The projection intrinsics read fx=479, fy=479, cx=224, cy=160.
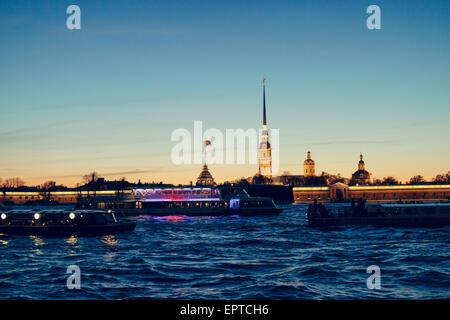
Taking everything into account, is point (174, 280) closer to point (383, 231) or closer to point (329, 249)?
point (329, 249)

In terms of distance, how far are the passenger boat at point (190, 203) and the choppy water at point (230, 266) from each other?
40867 millimetres

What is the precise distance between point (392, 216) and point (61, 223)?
38.6 metres

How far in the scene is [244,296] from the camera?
20250 mm

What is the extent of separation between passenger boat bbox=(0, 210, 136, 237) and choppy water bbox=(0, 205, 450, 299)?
204 cm

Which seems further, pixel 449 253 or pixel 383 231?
pixel 383 231

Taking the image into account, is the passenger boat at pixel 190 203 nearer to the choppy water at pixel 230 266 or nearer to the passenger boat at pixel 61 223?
the passenger boat at pixel 61 223

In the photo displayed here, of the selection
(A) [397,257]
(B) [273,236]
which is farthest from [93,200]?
(A) [397,257]

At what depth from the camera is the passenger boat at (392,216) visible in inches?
2279

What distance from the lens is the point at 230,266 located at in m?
29.1

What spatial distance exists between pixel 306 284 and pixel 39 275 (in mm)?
14733

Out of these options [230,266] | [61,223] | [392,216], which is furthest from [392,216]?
[61,223]

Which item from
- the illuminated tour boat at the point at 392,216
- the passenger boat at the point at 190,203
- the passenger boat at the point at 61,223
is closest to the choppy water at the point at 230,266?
the passenger boat at the point at 61,223

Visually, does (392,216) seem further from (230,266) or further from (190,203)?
(190,203)
